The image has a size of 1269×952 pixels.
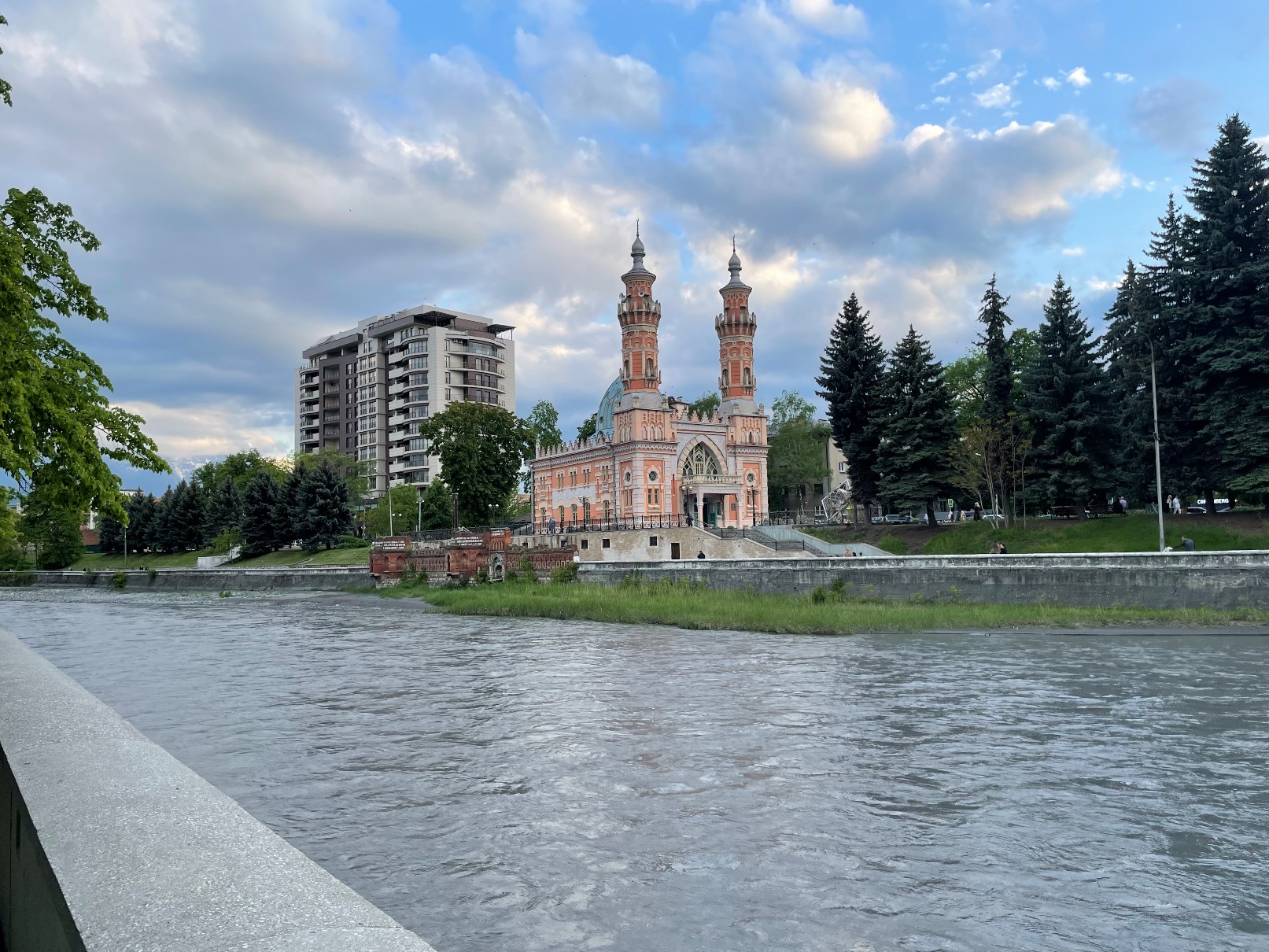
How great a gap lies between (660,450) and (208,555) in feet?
159

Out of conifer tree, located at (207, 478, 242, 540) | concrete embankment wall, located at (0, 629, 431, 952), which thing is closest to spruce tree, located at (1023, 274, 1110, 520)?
concrete embankment wall, located at (0, 629, 431, 952)

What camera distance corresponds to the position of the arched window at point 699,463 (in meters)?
70.6

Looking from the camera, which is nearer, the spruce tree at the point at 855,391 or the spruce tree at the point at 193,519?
the spruce tree at the point at 855,391

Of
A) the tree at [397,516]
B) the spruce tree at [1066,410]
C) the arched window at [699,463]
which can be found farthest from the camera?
the tree at [397,516]

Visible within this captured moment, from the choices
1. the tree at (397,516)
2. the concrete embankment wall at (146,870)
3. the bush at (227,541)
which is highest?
the tree at (397,516)

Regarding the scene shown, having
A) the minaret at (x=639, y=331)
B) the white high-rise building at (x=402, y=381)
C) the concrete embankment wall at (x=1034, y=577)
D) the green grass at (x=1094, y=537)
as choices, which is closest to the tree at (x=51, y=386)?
the concrete embankment wall at (x=1034, y=577)

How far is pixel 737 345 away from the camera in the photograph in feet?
246

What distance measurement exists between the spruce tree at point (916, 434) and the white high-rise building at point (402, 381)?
68.1 metres

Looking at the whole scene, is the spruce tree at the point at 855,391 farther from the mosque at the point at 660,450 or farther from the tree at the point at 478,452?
the tree at the point at 478,452

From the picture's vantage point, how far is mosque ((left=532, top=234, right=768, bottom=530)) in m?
67.8

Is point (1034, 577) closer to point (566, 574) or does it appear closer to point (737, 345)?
point (566, 574)

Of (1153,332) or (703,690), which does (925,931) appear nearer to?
(703,690)

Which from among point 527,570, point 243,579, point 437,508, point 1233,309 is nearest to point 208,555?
point 243,579

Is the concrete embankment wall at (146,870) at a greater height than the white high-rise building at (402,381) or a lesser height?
lesser
